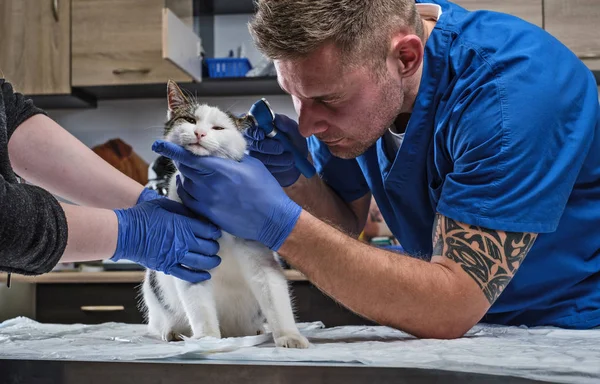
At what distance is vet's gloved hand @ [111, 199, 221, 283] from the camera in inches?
42.3

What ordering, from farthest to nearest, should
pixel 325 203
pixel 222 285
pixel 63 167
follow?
pixel 325 203 < pixel 63 167 < pixel 222 285

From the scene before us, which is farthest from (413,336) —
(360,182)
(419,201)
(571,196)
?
(360,182)

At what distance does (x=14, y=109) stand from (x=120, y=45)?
1.63 m

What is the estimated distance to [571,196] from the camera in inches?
47.9

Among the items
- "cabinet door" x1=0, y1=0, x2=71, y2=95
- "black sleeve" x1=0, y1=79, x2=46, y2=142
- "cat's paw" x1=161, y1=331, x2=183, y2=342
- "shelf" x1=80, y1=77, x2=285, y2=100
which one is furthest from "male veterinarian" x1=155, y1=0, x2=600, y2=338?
"cabinet door" x1=0, y1=0, x2=71, y2=95

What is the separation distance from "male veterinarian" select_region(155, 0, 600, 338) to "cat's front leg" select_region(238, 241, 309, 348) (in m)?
0.04

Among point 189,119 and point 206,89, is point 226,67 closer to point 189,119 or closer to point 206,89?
point 206,89

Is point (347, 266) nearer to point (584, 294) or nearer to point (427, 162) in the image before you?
point (427, 162)

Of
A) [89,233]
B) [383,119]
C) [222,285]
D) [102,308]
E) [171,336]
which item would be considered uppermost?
[383,119]

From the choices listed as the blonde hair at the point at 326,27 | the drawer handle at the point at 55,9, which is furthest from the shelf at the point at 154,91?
the blonde hair at the point at 326,27

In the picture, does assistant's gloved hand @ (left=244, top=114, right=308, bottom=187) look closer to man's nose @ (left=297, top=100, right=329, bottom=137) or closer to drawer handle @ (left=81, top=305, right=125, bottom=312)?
man's nose @ (left=297, top=100, right=329, bottom=137)

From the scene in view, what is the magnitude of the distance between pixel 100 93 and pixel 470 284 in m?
2.43

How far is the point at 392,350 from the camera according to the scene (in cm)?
82

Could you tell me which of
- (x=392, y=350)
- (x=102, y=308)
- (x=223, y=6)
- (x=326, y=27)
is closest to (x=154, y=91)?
(x=223, y=6)
